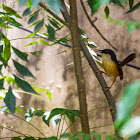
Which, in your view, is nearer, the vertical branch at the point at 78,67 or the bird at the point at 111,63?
the vertical branch at the point at 78,67

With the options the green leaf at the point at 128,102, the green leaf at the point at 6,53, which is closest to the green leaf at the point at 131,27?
the green leaf at the point at 128,102

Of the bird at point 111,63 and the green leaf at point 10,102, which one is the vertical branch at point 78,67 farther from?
the bird at point 111,63

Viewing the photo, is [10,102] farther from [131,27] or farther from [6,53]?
[131,27]

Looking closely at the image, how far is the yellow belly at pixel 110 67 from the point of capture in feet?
6.13

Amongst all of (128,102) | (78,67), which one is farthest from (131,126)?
(78,67)

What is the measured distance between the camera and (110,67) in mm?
1882

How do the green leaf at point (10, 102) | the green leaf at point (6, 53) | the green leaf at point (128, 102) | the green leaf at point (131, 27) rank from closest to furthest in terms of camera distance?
the green leaf at point (128, 102)
the green leaf at point (131, 27)
the green leaf at point (10, 102)
the green leaf at point (6, 53)

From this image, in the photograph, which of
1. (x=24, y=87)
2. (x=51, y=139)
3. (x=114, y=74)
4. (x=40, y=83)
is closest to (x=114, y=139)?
(x=51, y=139)

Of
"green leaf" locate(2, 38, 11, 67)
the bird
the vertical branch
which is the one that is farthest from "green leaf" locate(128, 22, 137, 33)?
the bird

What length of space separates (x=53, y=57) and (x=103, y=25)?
2.09ft

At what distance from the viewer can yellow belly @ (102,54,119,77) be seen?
1.87 metres

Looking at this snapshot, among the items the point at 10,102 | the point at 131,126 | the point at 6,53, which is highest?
the point at 6,53

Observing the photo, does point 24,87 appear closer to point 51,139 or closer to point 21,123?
point 51,139

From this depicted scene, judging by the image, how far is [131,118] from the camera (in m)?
0.27
